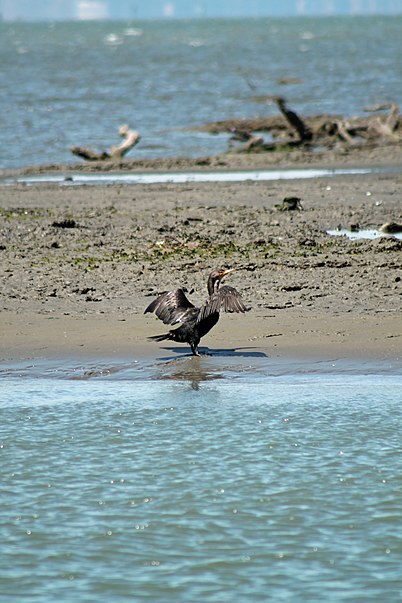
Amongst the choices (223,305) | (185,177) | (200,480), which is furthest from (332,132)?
(200,480)

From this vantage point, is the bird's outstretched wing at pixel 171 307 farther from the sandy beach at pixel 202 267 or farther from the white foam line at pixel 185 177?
the white foam line at pixel 185 177

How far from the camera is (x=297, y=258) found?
12.3 meters

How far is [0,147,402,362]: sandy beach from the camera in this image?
392 inches

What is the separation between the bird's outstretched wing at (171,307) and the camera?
9.27 meters

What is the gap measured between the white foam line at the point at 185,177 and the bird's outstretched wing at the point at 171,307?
10.7 m

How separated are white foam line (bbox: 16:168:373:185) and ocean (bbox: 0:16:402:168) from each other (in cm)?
309

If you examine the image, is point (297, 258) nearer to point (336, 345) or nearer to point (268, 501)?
point (336, 345)

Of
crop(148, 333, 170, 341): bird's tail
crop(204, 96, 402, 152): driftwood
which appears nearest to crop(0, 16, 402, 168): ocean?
crop(204, 96, 402, 152): driftwood

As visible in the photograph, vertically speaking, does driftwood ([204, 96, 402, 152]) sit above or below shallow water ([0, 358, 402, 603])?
above

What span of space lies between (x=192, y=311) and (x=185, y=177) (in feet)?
39.8

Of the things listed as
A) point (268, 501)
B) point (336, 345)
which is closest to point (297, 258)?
point (336, 345)

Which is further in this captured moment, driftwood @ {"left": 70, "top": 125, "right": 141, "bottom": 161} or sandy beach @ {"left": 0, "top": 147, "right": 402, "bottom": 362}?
driftwood @ {"left": 70, "top": 125, "right": 141, "bottom": 161}

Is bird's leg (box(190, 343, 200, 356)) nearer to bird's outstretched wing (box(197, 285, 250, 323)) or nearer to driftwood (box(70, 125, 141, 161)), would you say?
bird's outstretched wing (box(197, 285, 250, 323))

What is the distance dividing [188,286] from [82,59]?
72.4m
